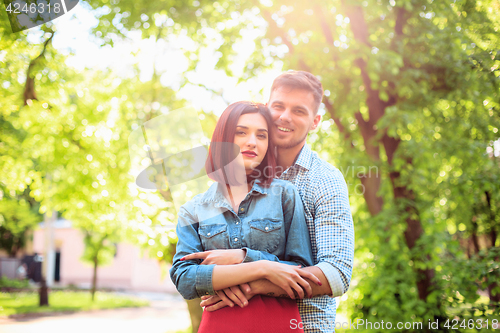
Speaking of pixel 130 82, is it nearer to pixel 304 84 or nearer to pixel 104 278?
pixel 304 84

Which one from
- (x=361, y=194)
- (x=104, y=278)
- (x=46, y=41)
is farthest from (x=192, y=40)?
(x=104, y=278)

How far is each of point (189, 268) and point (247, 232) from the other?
0.30 metres

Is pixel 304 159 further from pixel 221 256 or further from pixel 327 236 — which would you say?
pixel 221 256

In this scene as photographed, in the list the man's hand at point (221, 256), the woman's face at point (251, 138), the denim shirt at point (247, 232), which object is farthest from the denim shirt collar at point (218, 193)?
the man's hand at point (221, 256)

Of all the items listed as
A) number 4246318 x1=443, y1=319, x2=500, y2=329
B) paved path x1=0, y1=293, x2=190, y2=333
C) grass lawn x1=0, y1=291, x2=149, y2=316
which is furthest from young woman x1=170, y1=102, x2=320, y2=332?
grass lawn x1=0, y1=291, x2=149, y2=316

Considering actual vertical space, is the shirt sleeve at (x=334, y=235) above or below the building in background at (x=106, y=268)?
above

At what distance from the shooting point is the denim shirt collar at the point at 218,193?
170cm

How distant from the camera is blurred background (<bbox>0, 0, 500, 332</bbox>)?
186 inches

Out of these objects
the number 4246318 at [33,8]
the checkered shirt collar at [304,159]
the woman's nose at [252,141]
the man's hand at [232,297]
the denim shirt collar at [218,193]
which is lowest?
the man's hand at [232,297]

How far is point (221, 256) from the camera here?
1.53 metres

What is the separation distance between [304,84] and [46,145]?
6.59 metres

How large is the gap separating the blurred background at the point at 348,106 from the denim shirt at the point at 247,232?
3.36m

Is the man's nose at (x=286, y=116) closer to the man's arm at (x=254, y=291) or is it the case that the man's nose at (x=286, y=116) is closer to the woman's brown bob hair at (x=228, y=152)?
the woman's brown bob hair at (x=228, y=152)

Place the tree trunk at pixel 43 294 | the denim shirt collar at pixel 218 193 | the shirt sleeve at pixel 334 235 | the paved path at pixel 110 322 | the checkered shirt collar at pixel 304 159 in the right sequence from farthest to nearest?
the tree trunk at pixel 43 294
the paved path at pixel 110 322
the checkered shirt collar at pixel 304 159
the denim shirt collar at pixel 218 193
the shirt sleeve at pixel 334 235
